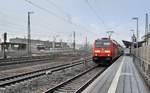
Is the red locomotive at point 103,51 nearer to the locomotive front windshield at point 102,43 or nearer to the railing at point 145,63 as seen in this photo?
the locomotive front windshield at point 102,43

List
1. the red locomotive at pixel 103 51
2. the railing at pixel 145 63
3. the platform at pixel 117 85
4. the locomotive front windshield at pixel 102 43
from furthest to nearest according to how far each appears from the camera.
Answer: the locomotive front windshield at pixel 102 43 → the red locomotive at pixel 103 51 → the railing at pixel 145 63 → the platform at pixel 117 85

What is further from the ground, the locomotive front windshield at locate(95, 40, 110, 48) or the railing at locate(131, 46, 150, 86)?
the locomotive front windshield at locate(95, 40, 110, 48)

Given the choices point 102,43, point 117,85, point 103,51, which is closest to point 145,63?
point 117,85

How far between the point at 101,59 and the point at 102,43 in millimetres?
1937

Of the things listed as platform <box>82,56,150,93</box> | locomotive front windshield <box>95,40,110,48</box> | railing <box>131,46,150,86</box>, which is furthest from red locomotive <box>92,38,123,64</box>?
platform <box>82,56,150,93</box>

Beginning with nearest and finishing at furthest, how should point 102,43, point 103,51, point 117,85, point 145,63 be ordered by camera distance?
1. point 117,85
2. point 145,63
3. point 103,51
4. point 102,43

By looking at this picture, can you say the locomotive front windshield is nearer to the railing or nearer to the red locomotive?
the red locomotive

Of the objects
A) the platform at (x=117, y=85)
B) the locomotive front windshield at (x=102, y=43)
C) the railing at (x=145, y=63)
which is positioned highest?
the locomotive front windshield at (x=102, y=43)

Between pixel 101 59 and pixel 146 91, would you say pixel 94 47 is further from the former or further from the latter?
pixel 146 91

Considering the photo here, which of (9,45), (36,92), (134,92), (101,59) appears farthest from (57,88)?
(9,45)

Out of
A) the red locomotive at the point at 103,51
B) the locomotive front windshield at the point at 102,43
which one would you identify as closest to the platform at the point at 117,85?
the red locomotive at the point at 103,51

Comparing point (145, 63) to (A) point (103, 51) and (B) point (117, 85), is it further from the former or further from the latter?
(A) point (103, 51)

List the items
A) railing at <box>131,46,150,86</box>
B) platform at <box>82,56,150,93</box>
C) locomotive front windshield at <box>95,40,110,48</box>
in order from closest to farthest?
platform at <box>82,56,150,93</box>
railing at <box>131,46,150,86</box>
locomotive front windshield at <box>95,40,110,48</box>

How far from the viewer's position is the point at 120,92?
12203mm
